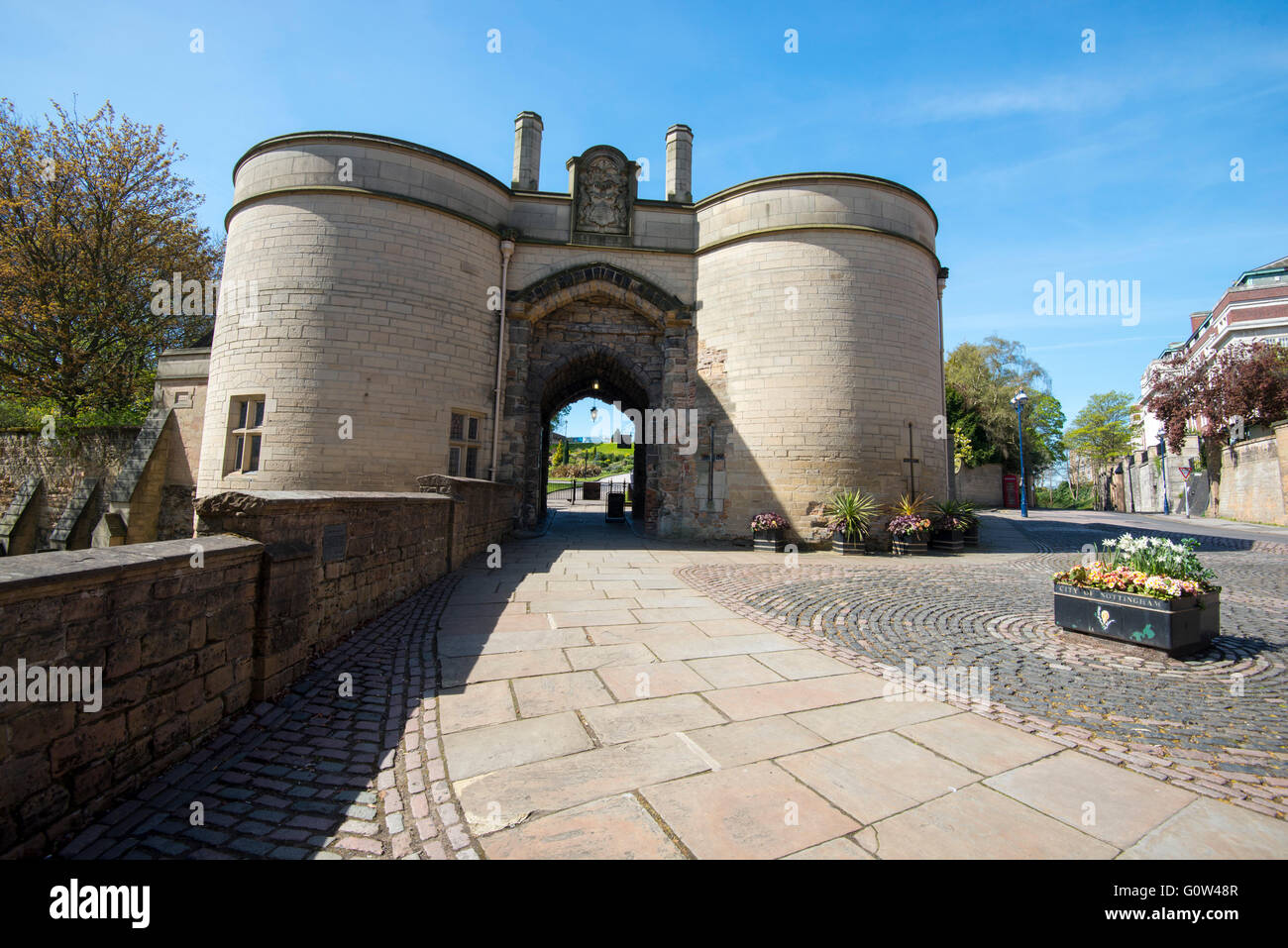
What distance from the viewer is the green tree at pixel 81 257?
59.0 feet

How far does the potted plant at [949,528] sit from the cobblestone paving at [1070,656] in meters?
2.60

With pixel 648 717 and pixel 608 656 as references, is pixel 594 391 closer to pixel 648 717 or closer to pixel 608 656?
pixel 608 656

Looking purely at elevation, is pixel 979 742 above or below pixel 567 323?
below

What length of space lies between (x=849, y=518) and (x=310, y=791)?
11300 mm

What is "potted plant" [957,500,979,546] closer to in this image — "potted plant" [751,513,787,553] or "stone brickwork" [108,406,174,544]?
"potted plant" [751,513,787,553]

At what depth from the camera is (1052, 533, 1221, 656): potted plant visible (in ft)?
15.5

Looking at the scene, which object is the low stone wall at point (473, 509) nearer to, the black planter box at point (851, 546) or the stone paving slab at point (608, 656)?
the stone paving slab at point (608, 656)

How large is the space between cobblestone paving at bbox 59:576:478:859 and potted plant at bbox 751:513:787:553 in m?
9.32

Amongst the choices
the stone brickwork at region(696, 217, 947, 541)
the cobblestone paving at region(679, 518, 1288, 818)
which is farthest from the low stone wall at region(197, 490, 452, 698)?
the stone brickwork at region(696, 217, 947, 541)

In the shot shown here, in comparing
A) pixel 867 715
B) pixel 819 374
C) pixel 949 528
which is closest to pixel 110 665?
pixel 867 715

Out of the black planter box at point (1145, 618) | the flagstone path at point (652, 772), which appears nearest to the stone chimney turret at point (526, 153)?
the flagstone path at point (652, 772)

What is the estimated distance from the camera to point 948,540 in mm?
12492

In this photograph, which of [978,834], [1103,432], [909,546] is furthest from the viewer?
[1103,432]
